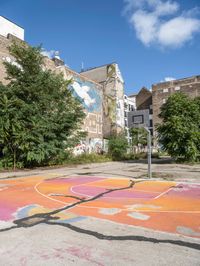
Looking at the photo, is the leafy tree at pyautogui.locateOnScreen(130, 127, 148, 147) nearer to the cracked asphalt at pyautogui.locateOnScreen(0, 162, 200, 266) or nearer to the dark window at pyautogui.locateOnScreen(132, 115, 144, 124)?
the dark window at pyautogui.locateOnScreen(132, 115, 144, 124)

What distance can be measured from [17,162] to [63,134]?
13.7ft

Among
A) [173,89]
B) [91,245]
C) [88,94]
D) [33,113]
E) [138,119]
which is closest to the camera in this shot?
[91,245]

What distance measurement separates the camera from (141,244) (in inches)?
176

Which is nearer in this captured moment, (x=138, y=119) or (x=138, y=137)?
(x=138, y=119)

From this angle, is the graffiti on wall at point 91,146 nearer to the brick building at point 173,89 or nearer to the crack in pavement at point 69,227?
the brick building at point 173,89

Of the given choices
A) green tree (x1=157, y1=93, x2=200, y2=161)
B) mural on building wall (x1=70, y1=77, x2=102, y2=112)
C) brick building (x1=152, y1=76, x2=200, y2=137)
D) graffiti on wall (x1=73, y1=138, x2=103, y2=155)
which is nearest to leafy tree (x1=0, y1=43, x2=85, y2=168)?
green tree (x1=157, y1=93, x2=200, y2=161)

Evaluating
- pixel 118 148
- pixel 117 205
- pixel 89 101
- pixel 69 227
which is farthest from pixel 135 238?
pixel 89 101

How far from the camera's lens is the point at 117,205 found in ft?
24.6

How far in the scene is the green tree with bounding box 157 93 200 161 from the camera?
2377 cm

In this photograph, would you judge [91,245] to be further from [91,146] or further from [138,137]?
[138,137]

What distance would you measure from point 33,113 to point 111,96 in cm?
2446

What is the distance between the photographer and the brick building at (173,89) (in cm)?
5457

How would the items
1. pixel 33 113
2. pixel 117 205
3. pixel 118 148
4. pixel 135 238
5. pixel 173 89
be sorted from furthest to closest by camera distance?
pixel 173 89 < pixel 118 148 < pixel 33 113 < pixel 117 205 < pixel 135 238

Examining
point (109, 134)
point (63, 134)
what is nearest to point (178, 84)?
point (109, 134)
